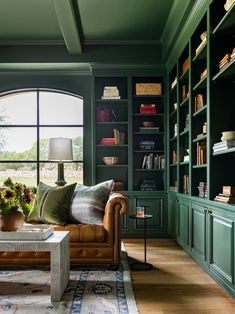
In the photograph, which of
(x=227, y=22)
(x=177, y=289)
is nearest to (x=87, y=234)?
(x=177, y=289)

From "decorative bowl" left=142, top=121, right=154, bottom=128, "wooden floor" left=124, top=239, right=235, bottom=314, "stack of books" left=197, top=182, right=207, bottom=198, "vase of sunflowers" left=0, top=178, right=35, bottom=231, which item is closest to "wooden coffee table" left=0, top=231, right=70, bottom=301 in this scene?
"vase of sunflowers" left=0, top=178, right=35, bottom=231

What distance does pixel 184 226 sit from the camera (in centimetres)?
485

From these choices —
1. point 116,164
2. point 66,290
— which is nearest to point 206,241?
point 66,290

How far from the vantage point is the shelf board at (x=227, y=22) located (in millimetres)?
3105

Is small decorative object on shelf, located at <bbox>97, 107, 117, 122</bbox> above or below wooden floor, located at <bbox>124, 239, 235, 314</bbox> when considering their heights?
above

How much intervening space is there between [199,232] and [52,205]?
5.18ft

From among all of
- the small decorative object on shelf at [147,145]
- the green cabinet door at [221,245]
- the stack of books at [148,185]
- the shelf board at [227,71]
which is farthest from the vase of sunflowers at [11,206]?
the small decorative object on shelf at [147,145]

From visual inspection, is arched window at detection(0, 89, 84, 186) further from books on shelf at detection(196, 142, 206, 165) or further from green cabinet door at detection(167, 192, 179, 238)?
books on shelf at detection(196, 142, 206, 165)

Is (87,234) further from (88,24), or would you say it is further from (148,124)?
(88,24)

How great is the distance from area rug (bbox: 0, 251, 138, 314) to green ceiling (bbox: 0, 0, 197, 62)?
2.87 meters

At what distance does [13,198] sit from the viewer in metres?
3.19

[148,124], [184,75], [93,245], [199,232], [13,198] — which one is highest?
[184,75]

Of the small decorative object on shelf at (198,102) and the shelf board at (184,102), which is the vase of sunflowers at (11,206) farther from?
the shelf board at (184,102)

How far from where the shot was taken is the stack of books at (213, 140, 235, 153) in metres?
3.24
